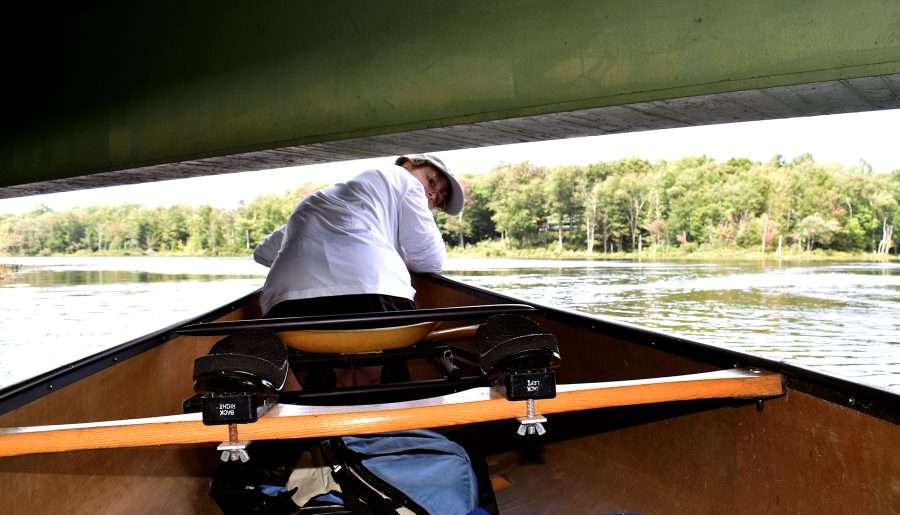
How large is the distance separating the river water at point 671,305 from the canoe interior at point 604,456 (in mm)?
247

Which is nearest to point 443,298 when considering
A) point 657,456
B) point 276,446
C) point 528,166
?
point 276,446

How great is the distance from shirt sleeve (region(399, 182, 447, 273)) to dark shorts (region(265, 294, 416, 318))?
589 millimetres

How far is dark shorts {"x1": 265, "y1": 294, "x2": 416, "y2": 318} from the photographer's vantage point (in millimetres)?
2299

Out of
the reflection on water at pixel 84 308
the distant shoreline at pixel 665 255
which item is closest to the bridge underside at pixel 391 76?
the reflection on water at pixel 84 308

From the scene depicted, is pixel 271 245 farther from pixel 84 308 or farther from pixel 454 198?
pixel 84 308

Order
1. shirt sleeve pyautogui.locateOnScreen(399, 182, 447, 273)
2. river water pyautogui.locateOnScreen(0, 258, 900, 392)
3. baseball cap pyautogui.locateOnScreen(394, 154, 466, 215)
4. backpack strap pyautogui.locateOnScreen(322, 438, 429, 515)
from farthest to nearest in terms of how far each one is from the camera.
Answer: river water pyautogui.locateOnScreen(0, 258, 900, 392), baseball cap pyautogui.locateOnScreen(394, 154, 466, 215), shirt sleeve pyautogui.locateOnScreen(399, 182, 447, 273), backpack strap pyautogui.locateOnScreen(322, 438, 429, 515)

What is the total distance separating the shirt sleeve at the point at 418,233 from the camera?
2.80 m

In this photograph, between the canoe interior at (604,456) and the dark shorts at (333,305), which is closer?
the canoe interior at (604,456)

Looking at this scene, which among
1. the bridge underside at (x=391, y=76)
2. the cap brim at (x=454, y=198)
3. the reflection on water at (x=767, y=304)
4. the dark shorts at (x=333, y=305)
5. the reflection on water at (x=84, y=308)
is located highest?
the bridge underside at (x=391, y=76)

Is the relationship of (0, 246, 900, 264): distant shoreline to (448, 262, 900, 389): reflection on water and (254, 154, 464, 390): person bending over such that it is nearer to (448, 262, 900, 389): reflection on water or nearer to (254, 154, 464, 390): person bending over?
(448, 262, 900, 389): reflection on water

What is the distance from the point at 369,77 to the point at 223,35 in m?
1.48

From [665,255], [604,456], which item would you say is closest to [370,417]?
[604,456]

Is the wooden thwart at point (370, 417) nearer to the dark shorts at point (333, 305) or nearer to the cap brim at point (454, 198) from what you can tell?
the dark shorts at point (333, 305)

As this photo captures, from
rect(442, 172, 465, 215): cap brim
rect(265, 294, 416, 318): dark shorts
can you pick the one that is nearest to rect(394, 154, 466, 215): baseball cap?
rect(442, 172, 465, 215): cap brim
